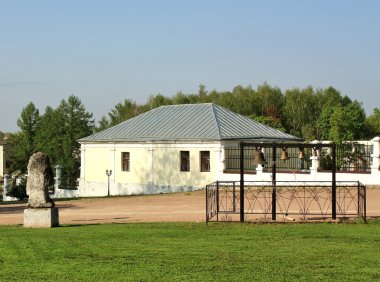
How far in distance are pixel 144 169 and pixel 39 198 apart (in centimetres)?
2710

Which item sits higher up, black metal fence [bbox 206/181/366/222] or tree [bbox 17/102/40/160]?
tree [bbox 17/102/40/160]

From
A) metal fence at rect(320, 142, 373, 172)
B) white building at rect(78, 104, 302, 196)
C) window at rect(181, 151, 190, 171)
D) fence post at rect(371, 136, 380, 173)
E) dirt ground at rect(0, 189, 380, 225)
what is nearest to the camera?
dirt ground at rect(0, 189, 380, 225)

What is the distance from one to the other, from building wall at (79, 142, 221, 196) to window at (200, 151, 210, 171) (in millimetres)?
233

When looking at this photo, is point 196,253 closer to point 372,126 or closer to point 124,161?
point 124,161

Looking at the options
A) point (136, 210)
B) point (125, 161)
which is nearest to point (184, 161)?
point (125, 161)

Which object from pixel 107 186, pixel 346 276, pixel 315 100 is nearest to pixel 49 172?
pixel 346 276

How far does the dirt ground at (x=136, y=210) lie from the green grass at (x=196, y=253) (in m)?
3.63

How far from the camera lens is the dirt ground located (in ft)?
79.7

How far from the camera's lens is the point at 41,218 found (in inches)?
864

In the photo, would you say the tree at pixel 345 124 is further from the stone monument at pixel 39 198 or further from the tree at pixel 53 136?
the stone monument at pixel 39 198

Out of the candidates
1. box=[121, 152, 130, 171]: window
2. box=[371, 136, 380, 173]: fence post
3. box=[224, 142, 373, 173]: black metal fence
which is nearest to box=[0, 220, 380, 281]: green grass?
box=[371, 136, 380, 173]: fence post

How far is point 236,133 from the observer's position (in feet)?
154

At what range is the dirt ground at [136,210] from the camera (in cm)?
2428

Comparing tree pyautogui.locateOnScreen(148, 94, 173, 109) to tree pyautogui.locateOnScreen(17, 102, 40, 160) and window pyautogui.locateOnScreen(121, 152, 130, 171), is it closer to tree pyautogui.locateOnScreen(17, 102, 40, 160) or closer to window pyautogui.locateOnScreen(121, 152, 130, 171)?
tree pyautogui.locateOnScreen(17, 102, 40, 160)
